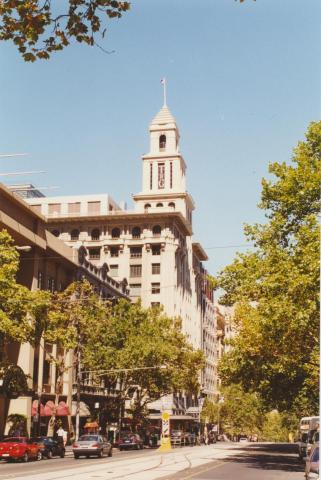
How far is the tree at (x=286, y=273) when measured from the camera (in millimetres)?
25469

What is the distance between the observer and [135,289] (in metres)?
91.9

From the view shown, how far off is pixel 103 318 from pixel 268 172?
24.4 metres

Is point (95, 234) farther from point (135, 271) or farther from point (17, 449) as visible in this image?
point (17, 449)

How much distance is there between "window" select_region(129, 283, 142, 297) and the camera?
300ft

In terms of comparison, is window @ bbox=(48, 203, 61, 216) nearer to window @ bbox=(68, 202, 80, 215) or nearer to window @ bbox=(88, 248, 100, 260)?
window @ bbox=(68, 202, 80, 215)

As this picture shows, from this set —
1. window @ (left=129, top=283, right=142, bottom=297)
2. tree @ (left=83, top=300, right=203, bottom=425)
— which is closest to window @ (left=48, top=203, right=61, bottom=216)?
window @ (left=129, top=283, right=142, bottom=297)

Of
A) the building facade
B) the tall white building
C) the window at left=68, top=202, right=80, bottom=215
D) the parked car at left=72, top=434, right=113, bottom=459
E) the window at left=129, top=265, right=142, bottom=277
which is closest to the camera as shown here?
the parked car at left=72, top=434, right=113, bottom=459

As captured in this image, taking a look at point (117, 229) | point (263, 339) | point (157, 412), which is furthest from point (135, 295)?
point (263, 339)

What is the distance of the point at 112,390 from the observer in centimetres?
7206

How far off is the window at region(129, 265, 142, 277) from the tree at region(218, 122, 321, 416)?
52.3 m

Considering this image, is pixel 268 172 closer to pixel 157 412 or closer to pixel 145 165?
pixel 157 412

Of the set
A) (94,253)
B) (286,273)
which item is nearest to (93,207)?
(94,253)

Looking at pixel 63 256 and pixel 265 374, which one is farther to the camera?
pixel 63 256

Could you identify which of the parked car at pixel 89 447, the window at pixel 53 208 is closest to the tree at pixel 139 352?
the parked car at pixel 89 447
